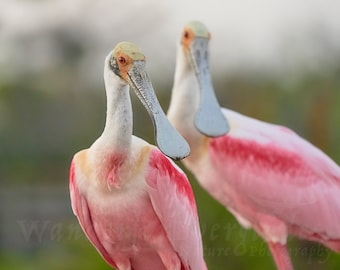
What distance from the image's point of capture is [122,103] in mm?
3332

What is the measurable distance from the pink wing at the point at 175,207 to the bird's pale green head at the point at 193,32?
3.21 ft

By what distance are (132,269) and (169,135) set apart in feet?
1.92

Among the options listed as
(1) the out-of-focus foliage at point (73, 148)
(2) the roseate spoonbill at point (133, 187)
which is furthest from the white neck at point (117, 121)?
(1) the out-of-focus foliage at point (73, 148)

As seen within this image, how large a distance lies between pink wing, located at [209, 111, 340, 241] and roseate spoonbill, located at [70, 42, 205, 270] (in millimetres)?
832

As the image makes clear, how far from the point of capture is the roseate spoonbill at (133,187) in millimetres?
3324

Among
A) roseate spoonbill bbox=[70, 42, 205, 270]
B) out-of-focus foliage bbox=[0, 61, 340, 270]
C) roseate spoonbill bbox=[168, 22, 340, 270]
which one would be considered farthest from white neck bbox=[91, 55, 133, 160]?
out-of-focus foliage bbox=[0, 61, 340, 270]

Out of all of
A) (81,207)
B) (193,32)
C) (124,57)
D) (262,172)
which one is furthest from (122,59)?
(262,172)

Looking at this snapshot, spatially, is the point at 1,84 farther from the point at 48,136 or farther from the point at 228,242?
the point at 228,242

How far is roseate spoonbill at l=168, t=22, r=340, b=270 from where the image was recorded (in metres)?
4.42

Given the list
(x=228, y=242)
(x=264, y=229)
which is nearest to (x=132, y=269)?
(x=264, y=229)

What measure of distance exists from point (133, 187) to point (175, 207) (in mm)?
181

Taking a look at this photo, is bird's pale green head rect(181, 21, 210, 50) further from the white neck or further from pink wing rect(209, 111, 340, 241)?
the white neck

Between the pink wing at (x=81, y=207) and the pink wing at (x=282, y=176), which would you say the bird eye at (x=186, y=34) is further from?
the pink wing at (x=81, y=207)

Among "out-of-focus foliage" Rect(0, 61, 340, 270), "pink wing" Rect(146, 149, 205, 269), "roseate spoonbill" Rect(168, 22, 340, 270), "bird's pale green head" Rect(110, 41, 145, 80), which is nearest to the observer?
"bird's pale green head" Rect(110, 41, 145, 80)
